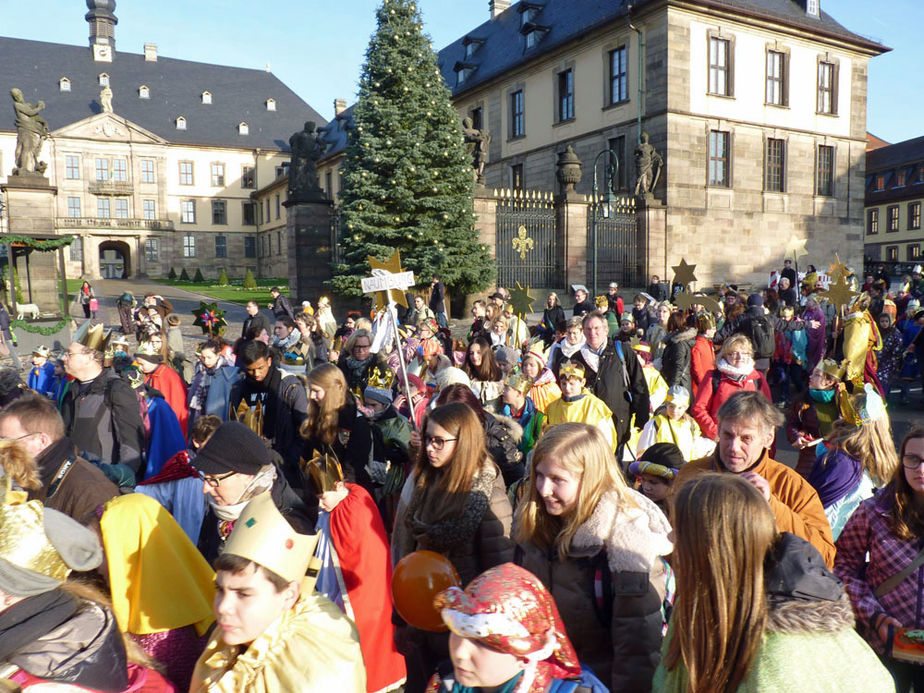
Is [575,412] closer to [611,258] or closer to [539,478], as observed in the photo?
[539,478]

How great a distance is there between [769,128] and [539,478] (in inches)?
1221

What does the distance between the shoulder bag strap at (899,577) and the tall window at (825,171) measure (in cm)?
3229

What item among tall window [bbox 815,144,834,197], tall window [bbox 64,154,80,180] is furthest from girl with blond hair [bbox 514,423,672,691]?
tall window [bbox 64,154,80,180]

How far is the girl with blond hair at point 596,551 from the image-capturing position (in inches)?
101

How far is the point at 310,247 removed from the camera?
2384cm

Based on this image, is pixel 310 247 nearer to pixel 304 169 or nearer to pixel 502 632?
pixel 304 169

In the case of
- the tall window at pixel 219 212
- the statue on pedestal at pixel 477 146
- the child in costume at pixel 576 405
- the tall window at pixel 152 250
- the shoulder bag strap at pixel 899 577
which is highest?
the tall window at pixel 219 212

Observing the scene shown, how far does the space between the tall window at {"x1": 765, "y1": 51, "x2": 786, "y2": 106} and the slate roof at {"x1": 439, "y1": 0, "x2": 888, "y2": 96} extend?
1.41m

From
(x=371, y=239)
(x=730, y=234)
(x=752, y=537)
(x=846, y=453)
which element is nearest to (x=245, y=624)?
(x=752, y=537)

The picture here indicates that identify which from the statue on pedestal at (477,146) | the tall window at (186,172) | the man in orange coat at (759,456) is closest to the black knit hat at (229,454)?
the man in orange coat at (759,456)

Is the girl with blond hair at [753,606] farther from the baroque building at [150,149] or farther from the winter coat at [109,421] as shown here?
the baroque building at [150,149]

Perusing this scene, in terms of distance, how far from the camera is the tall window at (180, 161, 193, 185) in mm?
66188

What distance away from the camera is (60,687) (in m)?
1.95

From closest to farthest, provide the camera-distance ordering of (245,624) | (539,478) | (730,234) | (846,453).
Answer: (245,624) < (539,478) < (846,453) < (730,234)
